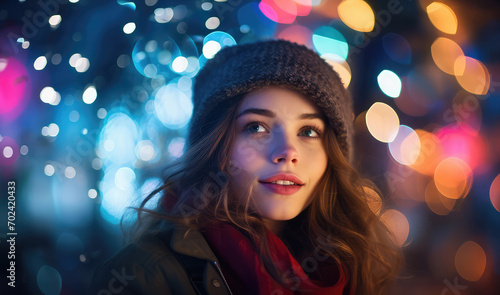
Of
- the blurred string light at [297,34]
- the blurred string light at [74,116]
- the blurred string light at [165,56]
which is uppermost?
the blurred string light at [297,34]

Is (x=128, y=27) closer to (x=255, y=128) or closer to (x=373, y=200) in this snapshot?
(x=255, y=128)

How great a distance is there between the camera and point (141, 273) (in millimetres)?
821

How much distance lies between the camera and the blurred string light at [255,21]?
5.02ft

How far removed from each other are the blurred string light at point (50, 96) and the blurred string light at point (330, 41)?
4.75 feet

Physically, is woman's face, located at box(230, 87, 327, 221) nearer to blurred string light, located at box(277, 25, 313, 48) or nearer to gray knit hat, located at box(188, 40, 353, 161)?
gray knit hat, located at box(188, 40, 353, 161)

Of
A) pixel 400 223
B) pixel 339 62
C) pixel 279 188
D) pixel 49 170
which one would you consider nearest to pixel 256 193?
pixel 279 188

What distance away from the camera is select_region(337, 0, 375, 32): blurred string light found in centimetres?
167

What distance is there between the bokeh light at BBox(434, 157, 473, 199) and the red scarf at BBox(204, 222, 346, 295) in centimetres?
135

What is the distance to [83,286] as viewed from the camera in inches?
55.6

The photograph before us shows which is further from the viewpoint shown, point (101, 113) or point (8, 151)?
point (101, 113)

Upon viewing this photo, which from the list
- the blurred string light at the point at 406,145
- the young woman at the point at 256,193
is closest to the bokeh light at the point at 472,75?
the blurred string light at the point at 406,145

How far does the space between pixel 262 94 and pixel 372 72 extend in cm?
115

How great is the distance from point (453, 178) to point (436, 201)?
199 mm

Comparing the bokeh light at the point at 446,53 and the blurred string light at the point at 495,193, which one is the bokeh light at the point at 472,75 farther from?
the blurred string light at the point at 495,193
